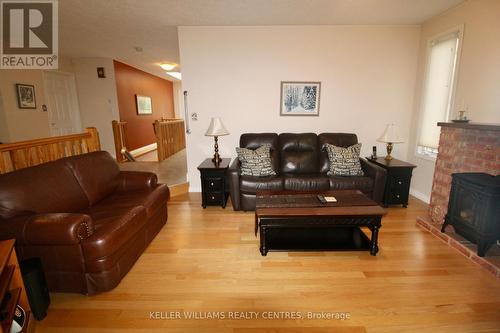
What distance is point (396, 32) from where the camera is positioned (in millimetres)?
3725

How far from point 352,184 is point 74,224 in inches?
117

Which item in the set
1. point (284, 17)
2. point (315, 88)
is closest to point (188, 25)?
point (284, 17)

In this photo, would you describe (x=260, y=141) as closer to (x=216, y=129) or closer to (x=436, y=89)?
(x=216, y=129)

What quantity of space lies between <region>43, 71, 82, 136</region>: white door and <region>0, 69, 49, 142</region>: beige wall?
0.31 m

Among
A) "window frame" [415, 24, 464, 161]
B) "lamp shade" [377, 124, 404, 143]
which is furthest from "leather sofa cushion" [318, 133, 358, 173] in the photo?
"window frame" [415, 24, 464, 161]

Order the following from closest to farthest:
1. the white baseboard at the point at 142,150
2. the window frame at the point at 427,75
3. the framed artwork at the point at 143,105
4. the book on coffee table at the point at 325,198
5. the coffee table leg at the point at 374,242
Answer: the coffee table leg at the point at 374,242, the book on coffee table at the point at 325,198, the window frame at the point at 427,75, the white baseboard at the point at 142,150, the framed artwork at the point at 143,105

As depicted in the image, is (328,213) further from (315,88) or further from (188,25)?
(188,25)

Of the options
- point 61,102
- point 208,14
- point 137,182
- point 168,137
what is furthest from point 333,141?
point 61,102

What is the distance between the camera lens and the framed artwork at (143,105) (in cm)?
715

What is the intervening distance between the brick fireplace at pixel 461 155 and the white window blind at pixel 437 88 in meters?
0.77

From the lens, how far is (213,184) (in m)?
3.42

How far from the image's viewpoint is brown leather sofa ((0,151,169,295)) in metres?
1.67

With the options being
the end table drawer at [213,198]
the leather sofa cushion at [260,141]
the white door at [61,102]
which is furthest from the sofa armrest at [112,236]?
the white door at [61,102]

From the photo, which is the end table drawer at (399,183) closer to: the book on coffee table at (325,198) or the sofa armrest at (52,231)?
the book on coffee table at (325,198)
